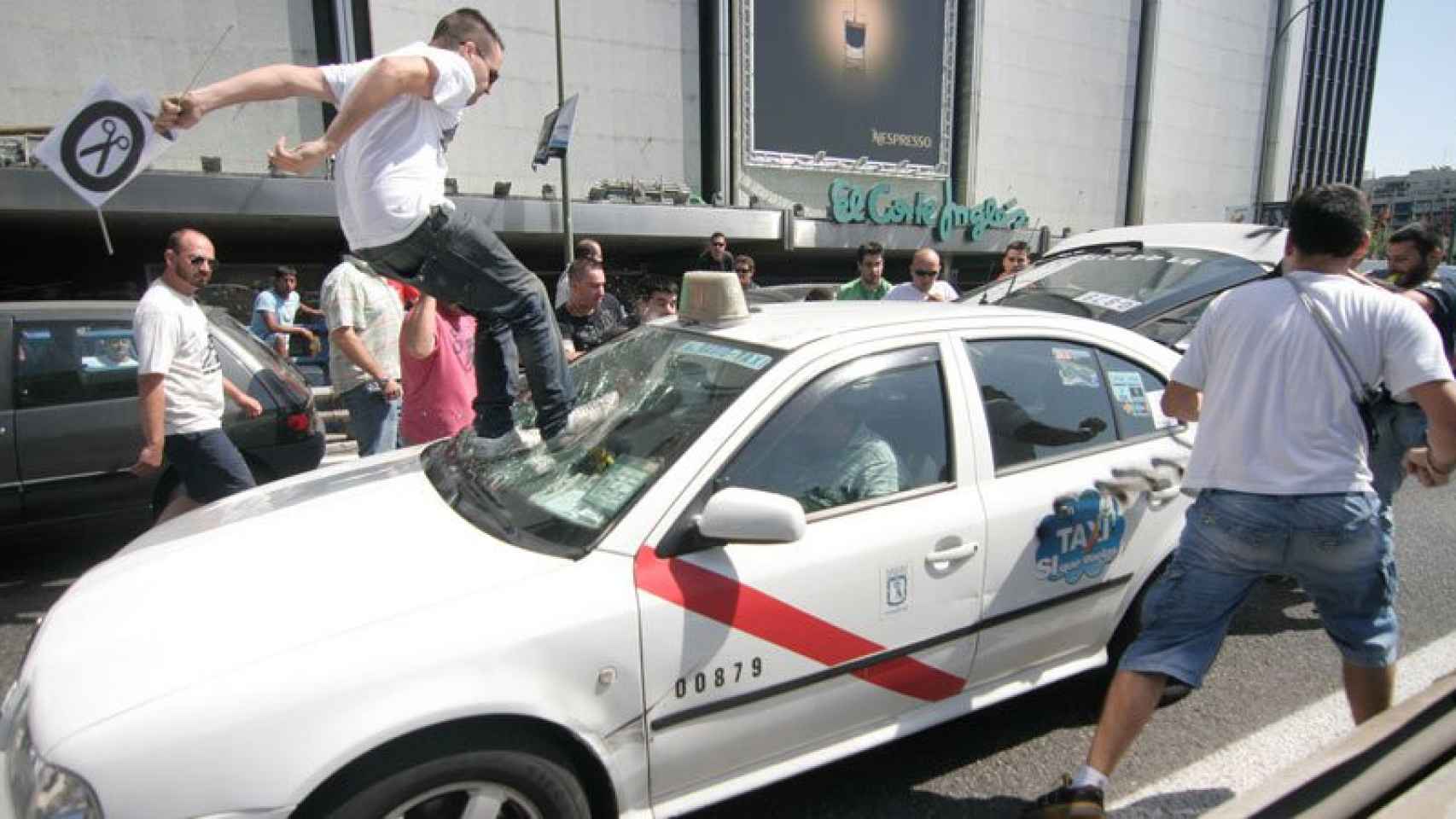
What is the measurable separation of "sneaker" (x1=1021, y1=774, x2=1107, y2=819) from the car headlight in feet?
6.80

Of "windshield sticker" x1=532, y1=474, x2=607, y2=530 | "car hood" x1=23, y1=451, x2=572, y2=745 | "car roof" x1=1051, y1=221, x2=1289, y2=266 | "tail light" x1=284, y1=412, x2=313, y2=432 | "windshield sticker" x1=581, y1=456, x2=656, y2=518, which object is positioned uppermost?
"car roof" x1=1051, y1=221, x2=1289, y2=266

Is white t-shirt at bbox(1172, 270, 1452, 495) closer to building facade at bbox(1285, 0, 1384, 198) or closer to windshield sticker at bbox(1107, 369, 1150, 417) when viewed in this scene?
windshield sticker at bbox(1107, 369, 1150, 417)

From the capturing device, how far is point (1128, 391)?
2885 millimetres

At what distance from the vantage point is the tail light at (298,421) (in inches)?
184

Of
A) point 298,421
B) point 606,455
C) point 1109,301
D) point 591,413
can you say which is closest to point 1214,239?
point 1109,301

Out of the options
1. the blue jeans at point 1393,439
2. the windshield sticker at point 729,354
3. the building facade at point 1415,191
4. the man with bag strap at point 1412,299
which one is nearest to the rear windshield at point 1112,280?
the man with bag strap at point 1412,299

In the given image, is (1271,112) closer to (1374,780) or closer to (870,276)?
(870,276)

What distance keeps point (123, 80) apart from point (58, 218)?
8.66ft

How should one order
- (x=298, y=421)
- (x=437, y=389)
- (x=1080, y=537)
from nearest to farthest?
(x=1080, y=537) → (x=437, y=389) → (x=298, y=421)

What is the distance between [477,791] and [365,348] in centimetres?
320

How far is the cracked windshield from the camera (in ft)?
6.83

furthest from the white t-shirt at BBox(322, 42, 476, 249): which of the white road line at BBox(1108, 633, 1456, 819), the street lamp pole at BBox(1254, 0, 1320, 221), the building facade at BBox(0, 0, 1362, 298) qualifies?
the street lamp pole at BBox(1254, 0, 1320, 221)

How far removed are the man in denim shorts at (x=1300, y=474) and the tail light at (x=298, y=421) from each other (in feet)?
13.9

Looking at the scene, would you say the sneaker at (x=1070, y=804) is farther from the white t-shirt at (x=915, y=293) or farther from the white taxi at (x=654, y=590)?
the white t-shirt at (x=915, y=293)
